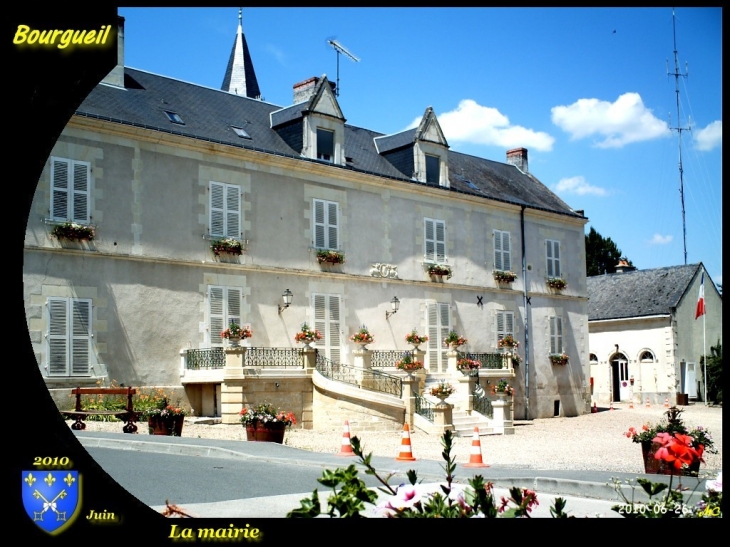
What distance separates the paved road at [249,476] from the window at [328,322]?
810 cm

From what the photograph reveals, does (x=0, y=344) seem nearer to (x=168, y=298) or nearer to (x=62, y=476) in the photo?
(x=62, y=476)

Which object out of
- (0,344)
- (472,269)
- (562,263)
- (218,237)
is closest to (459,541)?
(0,344)

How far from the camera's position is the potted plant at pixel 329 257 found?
22.0 meters

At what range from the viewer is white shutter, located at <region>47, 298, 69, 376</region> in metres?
16.9

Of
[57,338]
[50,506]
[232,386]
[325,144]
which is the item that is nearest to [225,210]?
[325,144]

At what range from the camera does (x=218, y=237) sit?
19938 millimetres

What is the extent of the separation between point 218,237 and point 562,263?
14.1 metres

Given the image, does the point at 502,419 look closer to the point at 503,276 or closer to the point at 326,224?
the point at 326,224

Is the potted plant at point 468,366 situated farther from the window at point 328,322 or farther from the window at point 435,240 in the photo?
the window at point 328,322

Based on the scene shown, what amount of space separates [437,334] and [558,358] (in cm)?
592

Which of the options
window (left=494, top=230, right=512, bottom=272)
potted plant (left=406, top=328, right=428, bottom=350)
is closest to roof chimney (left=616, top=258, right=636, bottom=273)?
window (left=494, top=230, right=512, bottom=272)

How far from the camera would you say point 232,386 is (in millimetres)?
18062

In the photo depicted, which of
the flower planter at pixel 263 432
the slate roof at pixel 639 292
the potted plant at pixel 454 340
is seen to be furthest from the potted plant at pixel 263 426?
the slate roof at pixel 639 292

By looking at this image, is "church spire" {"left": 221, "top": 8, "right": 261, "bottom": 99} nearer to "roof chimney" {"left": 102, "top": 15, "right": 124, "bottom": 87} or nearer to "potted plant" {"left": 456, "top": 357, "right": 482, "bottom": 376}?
"roof chimney" {"left": 102, "top": 15, "right": 124, "bottom": 87}
